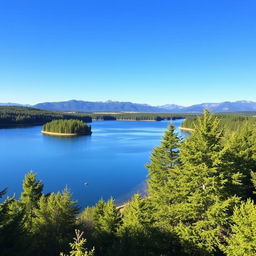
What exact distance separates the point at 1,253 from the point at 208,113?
14.3 metres

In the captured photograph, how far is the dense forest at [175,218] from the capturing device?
564 inches

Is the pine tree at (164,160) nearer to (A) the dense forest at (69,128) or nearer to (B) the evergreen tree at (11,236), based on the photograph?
(B) the evergreen tree at (11,236)

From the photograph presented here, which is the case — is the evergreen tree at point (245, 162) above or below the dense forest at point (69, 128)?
above

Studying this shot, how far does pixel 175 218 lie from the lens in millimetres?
17594

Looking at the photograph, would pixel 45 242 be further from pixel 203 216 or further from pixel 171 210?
pixel 203 216

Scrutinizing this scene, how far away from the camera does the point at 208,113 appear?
17000 millimetres

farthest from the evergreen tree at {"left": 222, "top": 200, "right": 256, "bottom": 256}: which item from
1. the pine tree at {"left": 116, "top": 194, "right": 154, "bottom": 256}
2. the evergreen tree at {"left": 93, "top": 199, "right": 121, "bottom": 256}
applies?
the evergreen tree at {"left": 93, "top": 199, "right": 121, "bottom": 256}

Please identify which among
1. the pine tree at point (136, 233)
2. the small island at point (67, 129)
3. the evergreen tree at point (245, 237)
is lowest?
the small island at point (67, 129)

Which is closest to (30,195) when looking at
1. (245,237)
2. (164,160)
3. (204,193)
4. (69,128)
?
(164,160)

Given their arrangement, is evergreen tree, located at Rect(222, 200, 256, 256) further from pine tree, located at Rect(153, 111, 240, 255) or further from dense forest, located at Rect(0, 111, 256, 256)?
pine tree, located at Rect(153, 111, 240, 255)

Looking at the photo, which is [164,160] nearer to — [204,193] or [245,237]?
[204,193]

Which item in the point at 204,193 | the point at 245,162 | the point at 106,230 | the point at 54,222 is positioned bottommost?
the point at 106,230

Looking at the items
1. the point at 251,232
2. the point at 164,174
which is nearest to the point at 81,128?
the point at 164,174

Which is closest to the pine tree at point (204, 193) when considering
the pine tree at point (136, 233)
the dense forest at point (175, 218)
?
the dense forest at point (175, 218)
